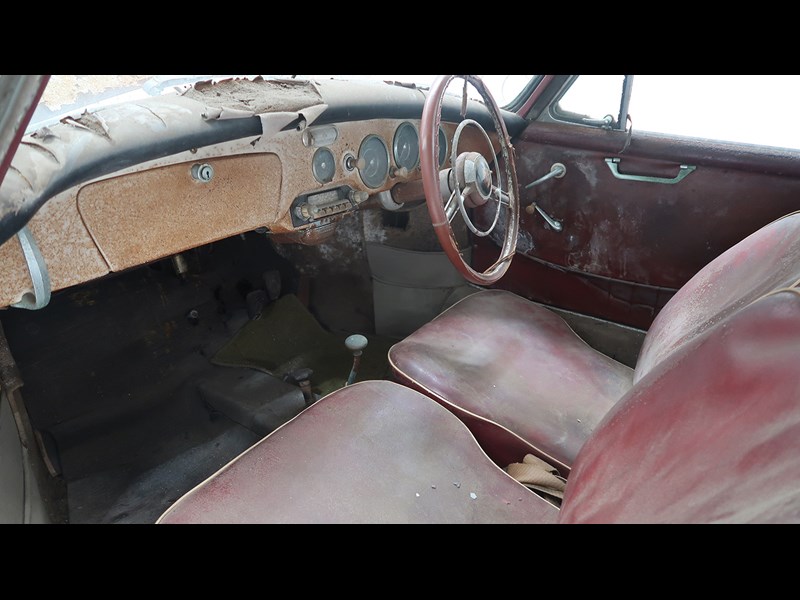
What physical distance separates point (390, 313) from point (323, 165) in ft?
3.41

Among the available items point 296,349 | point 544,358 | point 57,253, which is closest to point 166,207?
point 57,253

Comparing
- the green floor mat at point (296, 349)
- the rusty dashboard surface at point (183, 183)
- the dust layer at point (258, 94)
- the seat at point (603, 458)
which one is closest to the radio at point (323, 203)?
the rusty dashboard surface at point (183, 183)

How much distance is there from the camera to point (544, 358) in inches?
59.7

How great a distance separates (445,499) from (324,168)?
96 centimetres

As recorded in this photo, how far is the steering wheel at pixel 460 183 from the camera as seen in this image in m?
1.26

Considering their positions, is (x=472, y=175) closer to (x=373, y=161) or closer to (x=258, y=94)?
(x=373, y=161)

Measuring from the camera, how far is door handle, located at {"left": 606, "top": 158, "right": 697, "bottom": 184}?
65.5 inches

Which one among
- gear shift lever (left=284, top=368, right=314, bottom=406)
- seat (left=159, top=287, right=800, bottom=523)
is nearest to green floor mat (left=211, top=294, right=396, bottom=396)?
gear shift lever (left=284, top=368, right=314, bottom=406)

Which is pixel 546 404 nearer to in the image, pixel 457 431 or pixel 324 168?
pixel 457 431

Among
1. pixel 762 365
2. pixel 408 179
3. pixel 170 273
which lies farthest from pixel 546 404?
pixel 170 273

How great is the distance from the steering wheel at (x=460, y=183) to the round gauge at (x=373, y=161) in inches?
9.6

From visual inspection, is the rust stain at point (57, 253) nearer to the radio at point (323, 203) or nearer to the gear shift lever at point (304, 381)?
the radio at point (323, 203)

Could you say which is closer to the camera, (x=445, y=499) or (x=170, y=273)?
(x=445, y=499)
